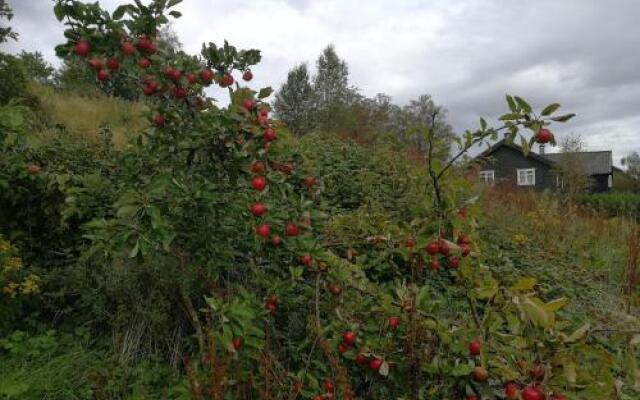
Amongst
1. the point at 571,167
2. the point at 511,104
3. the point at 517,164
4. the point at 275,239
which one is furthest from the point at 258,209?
the point at 517,164

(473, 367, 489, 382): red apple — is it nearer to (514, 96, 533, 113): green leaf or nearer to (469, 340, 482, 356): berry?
(469, 340, 482, 356): berry

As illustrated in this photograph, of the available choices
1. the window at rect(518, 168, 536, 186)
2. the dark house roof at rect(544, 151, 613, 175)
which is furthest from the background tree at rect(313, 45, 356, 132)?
the dark house roof at rect(544, 151, 613, 175)

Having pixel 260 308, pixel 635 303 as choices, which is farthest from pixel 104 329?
pixel 635 303

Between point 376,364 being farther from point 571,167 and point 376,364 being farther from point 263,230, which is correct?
point 571,167

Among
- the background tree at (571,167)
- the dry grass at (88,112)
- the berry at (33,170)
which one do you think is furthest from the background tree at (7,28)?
the background tree at (571,167)

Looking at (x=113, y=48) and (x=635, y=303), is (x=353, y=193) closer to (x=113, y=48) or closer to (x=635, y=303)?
(x=635, y=303)

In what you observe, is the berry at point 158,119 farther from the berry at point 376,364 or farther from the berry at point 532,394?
the berry at point 532,394

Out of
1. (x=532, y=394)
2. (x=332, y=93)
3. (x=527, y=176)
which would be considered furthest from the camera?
(x=527, y=176)

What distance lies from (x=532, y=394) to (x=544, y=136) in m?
0.93

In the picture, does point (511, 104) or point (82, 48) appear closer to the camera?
point (511, 104)

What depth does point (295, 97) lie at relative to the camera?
944 inches

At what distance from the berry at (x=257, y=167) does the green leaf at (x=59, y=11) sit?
3.27 feet

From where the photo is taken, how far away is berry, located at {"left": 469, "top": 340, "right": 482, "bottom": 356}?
1790mm

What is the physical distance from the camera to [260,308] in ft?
7.59
